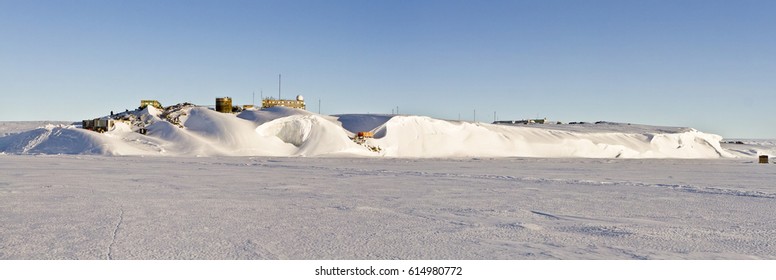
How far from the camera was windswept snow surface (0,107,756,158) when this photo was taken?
26.7 m

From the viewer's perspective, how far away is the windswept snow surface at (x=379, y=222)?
14.9ft

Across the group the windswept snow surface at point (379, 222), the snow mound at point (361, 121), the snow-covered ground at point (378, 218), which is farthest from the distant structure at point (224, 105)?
the windswept snow surface at point (379, 222)

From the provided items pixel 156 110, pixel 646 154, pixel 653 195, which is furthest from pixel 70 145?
pixel 646 154

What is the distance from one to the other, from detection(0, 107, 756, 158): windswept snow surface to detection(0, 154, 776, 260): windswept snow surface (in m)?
17.3

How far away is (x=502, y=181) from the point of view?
11734 mm

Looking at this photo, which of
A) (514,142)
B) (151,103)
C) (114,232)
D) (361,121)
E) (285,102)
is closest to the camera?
(114,232)

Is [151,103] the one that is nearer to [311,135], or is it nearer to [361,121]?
[311,135]

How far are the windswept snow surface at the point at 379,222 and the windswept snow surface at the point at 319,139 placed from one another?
56.9 ft

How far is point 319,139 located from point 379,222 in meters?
23.4

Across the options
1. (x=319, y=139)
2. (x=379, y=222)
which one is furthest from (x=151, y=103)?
(x=379, y=222)

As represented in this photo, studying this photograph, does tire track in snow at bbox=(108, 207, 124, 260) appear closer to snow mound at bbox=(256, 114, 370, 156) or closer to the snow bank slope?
snow mound at bbox=(256, 114, 370, 156)

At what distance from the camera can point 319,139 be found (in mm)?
29109
